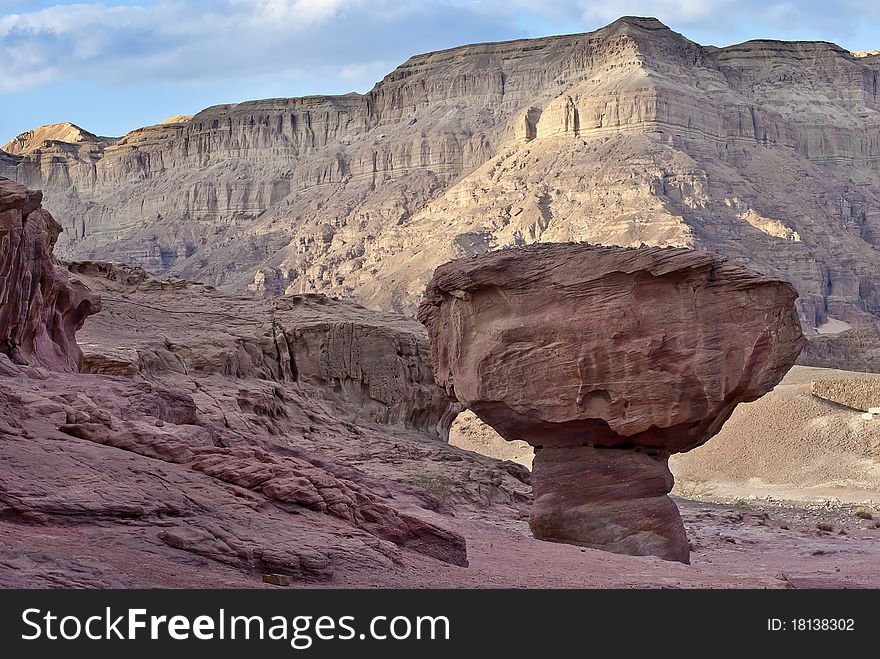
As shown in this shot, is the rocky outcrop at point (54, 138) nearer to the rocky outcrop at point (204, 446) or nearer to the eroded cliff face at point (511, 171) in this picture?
the eroded cliff face at point (511, 171)

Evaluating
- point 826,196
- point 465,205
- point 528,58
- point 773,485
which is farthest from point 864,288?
point 773,485

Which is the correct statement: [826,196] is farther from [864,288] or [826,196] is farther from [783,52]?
[783,52]

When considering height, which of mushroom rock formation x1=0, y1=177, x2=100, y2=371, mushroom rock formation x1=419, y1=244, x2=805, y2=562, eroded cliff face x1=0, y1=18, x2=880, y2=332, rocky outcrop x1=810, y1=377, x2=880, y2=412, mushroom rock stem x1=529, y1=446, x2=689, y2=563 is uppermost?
eroded cliff face x1=0, y1=18, x2=880, y2=332

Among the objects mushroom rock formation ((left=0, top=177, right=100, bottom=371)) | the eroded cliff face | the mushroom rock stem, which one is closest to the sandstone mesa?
the eroded cliff face

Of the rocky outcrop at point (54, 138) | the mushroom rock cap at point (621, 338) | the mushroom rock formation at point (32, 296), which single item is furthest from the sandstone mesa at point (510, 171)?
the mushroom rock cap at point (621, 338)

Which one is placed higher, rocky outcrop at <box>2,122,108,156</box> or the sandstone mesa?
rocky outcrop at <box>2,122,108,156</box>

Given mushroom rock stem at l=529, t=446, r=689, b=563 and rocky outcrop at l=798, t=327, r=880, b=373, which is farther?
rocky outcrop at l=798, t=327, r=880, b=373

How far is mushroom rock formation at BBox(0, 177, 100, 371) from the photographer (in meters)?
16.8

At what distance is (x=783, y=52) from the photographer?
150 meters

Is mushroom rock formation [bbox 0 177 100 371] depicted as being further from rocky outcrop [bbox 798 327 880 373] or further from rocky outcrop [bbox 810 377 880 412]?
rocky outcrop [bbox 798 327 880 373]

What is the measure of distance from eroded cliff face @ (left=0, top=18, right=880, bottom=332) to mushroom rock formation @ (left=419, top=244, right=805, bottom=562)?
83.6m

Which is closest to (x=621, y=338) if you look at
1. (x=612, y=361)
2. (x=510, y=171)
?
(x=612, y=361)
